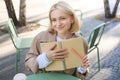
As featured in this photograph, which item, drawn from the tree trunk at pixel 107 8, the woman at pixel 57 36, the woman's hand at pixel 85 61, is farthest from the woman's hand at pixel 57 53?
the tree trunk at pixel 107 8

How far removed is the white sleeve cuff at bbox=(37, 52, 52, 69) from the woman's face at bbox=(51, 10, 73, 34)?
29cm

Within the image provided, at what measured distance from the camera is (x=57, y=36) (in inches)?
99.0

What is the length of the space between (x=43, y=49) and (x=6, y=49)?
3869 millimetres

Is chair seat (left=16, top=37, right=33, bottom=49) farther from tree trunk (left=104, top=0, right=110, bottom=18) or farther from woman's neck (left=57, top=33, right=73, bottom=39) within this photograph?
tree trunk (left=104, top=0, right=110, bottom=18)

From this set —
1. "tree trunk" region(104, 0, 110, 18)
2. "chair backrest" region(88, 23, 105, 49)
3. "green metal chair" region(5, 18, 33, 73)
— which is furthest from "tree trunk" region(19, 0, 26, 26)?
"chair backrest" region(88, 23, 105, 49)

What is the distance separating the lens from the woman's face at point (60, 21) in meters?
2.36

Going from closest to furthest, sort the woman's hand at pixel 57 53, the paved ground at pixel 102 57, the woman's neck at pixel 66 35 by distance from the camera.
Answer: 1. the woman's hand at pixel 57 53
2. the woman's neck at pixel 66 35
3. the paved ground at pixel 102 57

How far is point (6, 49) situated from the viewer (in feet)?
19.6

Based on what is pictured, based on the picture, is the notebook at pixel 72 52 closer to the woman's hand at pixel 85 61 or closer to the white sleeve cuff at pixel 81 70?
the woman's hand at pixel 85 61

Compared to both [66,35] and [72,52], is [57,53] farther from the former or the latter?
[66,35]

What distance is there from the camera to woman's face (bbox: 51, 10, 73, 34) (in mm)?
2361

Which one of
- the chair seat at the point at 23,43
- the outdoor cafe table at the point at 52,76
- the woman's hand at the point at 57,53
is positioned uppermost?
the woman's hand at the point at 57,53

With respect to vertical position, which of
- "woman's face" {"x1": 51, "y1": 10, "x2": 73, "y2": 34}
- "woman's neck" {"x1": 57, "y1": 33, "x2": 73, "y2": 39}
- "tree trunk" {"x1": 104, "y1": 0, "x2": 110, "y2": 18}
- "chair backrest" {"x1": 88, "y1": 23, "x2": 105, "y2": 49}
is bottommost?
"tree trunk" {"x1": 104, "y1": 0, "x2": 110, "y2": 18}

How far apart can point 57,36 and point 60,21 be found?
0.62ft
